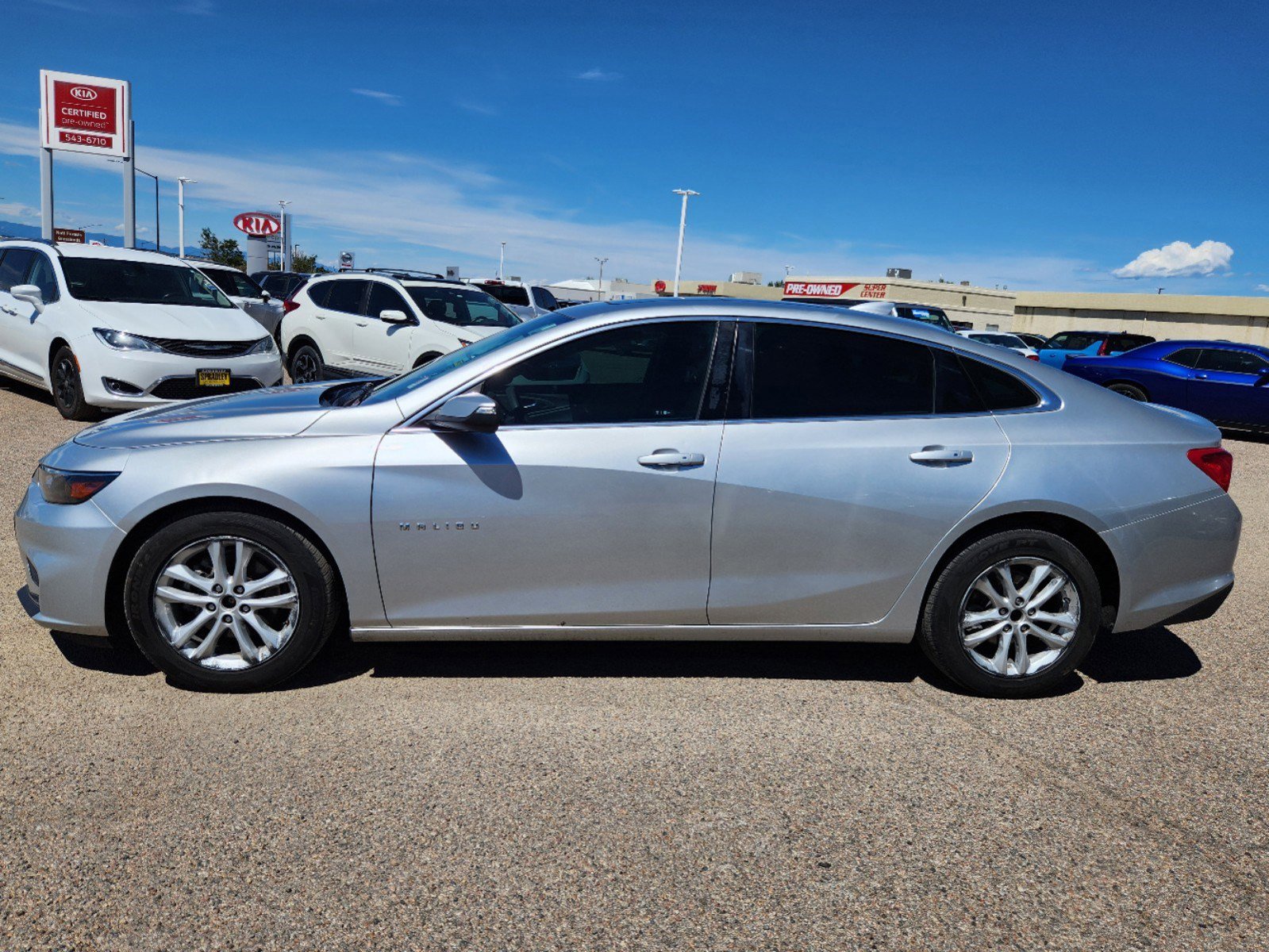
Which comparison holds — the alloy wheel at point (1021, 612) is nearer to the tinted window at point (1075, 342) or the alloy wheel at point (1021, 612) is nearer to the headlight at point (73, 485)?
the headlight at point (73, 485)

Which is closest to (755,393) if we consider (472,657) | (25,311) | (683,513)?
(683,513)

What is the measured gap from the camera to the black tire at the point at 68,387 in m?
9.45

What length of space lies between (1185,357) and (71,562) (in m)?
15.5

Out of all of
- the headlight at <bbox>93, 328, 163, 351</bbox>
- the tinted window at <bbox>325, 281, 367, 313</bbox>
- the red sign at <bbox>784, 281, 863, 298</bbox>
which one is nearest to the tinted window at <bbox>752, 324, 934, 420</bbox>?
the headlight at <bbox>93, 328, 163, 351</bbox>

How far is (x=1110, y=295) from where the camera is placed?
207ft

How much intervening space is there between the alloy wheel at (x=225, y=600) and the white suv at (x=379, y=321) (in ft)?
27.5

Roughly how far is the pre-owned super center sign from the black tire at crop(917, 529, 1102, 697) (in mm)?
29661

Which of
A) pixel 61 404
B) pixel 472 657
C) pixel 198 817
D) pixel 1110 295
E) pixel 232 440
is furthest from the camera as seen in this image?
pixel 1110 295

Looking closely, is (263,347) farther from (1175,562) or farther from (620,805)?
(1175,562)

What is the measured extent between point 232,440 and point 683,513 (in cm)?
171

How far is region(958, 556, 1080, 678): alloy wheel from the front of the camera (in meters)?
3.92

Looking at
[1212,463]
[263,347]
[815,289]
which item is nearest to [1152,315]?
[815,289]

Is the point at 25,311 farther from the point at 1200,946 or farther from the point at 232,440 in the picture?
the point at 1200,946

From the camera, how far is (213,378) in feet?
31.1
